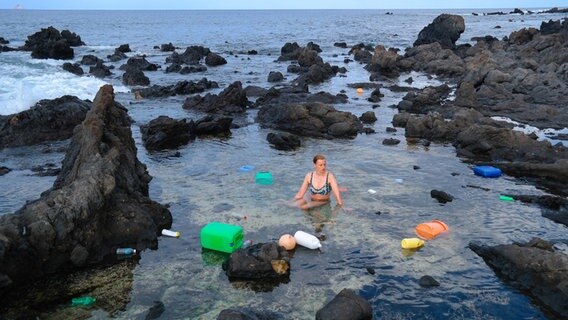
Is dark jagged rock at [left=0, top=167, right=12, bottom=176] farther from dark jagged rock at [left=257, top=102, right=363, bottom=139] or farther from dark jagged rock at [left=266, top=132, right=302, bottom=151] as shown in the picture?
dark jagged rock at [left=257, top=102, right=363, bottom=139]

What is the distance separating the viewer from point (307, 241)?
12531mm

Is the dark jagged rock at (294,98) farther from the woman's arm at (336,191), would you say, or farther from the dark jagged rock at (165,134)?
the woman's arm at (336,191)

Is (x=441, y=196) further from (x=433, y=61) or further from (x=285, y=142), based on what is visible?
(x=433, y=61)

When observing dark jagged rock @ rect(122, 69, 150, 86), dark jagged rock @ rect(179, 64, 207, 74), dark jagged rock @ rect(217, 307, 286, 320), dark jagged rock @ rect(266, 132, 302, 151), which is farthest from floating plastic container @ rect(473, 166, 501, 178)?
dark jagged rock @ rect(179, 64, 207, 74)

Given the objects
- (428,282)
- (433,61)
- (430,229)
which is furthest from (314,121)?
(433,61)

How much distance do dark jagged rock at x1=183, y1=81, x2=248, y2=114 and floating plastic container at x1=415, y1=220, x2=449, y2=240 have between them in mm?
19173

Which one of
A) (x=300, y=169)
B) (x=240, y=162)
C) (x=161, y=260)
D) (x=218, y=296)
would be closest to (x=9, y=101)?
(x=240, y=162)

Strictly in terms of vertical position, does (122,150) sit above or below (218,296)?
above

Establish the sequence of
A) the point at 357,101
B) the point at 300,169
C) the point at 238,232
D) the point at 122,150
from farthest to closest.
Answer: the point at 357,101 < the point at 300,169 < the point at 122,150 < the point at 238,232

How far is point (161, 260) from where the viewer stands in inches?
477

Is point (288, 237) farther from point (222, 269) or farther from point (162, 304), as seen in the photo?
point (162, 304)

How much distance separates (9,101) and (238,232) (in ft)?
89.5

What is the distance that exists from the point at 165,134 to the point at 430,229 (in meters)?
13.7

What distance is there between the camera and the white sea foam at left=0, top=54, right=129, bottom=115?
33781 millimetres
